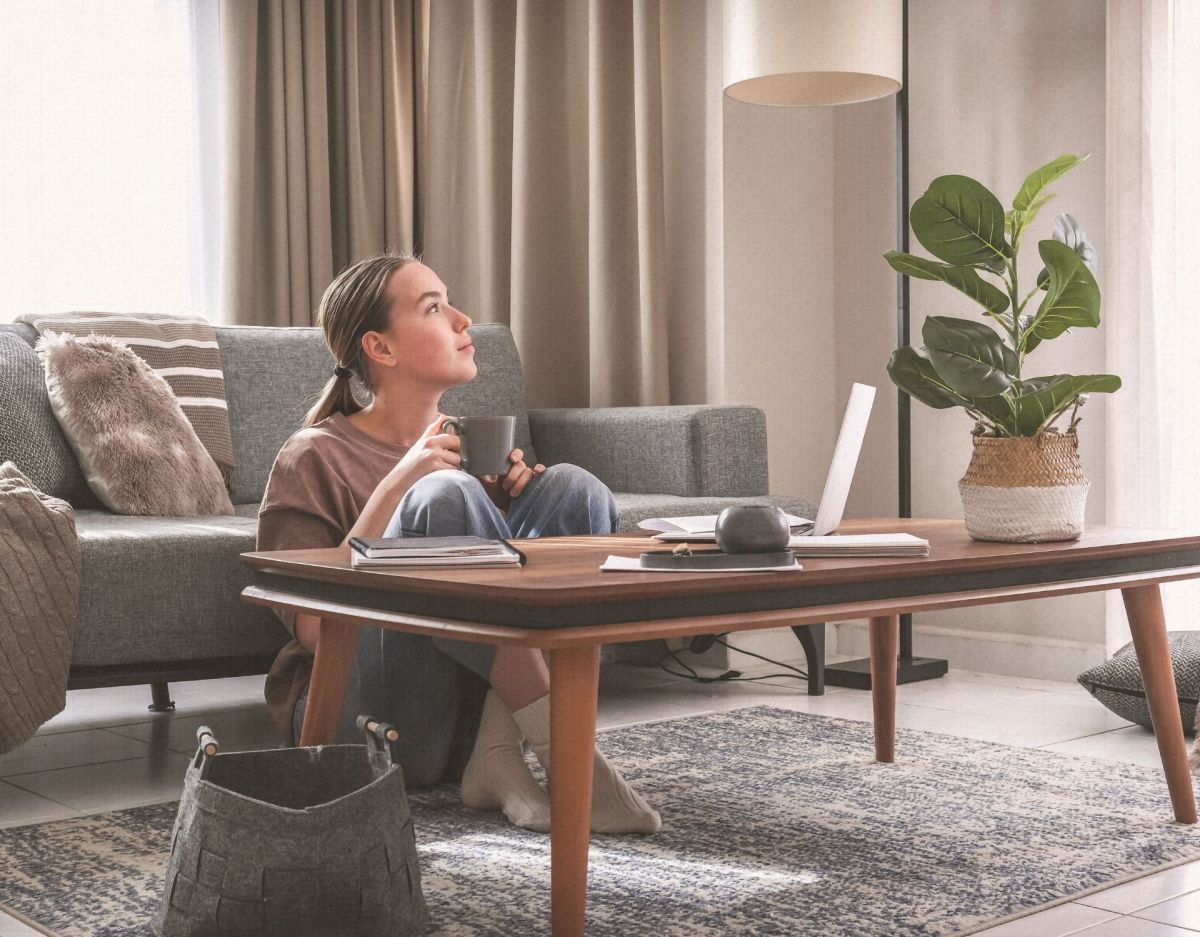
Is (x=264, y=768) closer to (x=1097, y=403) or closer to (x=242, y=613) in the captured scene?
(x=242, y=613)

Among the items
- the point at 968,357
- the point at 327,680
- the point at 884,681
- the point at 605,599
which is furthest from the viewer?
the point at 884,681

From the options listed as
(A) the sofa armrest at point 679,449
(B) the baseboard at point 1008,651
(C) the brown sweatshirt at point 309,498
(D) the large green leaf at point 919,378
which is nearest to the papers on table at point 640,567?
(D) the large green leaf at point 919,378

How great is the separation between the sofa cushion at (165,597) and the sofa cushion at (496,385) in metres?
1.00

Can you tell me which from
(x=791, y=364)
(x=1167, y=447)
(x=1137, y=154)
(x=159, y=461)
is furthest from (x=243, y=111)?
(x=1167, y=447)

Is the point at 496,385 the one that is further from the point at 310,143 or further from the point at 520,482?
the point at 520,482

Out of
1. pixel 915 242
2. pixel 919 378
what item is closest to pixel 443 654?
pixel 919 378

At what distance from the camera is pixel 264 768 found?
1577 mm

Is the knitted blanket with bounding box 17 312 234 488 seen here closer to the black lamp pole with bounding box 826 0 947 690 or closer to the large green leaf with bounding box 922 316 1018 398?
the black lamp pole with bounding box 826 0 947 690

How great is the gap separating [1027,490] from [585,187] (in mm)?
2224

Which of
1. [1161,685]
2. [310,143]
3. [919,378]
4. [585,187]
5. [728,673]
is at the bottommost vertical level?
[728,673]

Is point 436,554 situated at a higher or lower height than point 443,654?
higher

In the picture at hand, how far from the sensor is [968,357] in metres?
1.81

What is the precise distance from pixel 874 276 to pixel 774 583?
2.41m

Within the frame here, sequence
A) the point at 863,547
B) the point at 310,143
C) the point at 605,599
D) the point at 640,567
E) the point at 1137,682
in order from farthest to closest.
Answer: the point at 310,143 < the point at 1137,682 < the point at 863,547 < the point at 640,567 < the point at 605,599
